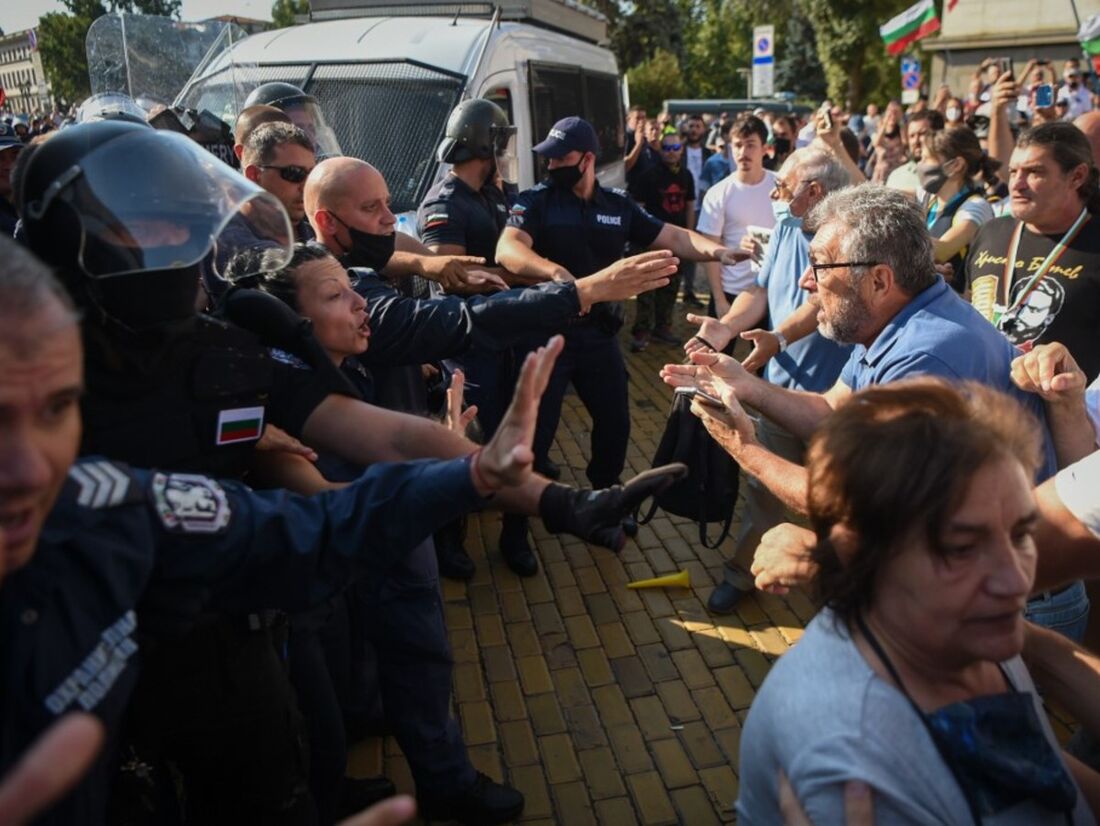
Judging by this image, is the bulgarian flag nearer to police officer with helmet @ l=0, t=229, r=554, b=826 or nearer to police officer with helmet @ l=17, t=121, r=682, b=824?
police officer with helmet @ l=17, t=121, r=682, b=824

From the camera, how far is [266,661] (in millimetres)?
2023

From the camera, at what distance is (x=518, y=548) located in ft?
15.4

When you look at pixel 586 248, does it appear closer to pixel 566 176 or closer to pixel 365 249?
pixel 566 176

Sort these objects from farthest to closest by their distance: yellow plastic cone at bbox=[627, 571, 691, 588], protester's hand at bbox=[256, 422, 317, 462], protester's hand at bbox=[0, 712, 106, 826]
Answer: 1. yellow plastic cone at bbox=[627, 571, 691, 588]
2. protester's hand at bbox=[256, 422, 317, 462]
3. protester's hand at bbox=[0, 712, 106, 826]

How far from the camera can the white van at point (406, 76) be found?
6.43 metres

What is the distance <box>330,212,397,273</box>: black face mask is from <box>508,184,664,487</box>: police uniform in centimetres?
146

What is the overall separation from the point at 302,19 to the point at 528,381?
922 centimetres

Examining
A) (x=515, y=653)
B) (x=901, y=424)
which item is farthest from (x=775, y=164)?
(x=901, y=424)

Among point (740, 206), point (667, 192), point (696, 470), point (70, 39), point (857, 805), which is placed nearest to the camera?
point (857, 805)

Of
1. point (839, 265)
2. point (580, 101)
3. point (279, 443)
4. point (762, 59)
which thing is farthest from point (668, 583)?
point (762, 59)

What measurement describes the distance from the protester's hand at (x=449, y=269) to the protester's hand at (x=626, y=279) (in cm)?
68

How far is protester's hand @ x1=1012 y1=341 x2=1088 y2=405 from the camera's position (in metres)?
2.55

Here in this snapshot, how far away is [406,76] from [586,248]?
2568mm

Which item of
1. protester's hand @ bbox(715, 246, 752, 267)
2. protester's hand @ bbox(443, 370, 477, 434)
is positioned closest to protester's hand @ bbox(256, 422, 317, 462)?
protester's hand @ bbox(443, 370, 477, 434)
